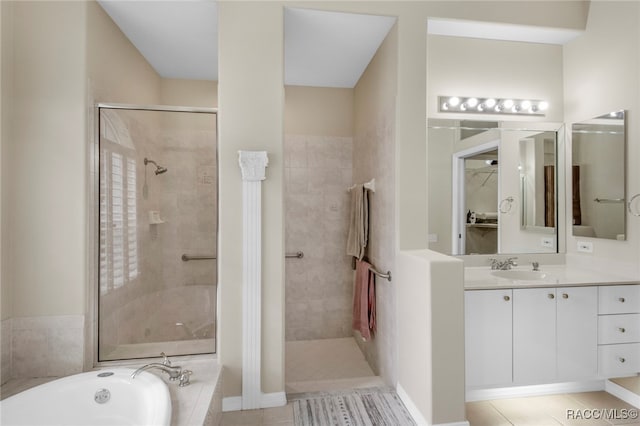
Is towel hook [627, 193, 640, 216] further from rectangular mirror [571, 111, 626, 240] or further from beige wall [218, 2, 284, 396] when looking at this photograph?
beige wall [218, 2, 284, 396]

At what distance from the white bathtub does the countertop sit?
6.30ft

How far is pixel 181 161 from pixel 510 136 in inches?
101

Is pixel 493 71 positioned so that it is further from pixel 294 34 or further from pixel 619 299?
pixel 619 299

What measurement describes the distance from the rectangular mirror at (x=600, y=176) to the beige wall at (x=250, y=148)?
2.37 m

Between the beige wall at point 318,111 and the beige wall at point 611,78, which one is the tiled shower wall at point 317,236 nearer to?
the beige wall at point 318,111

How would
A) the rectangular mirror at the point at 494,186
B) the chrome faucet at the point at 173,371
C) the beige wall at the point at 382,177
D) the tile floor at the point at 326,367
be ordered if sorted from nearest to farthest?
the chrome faucet at the point at 173,371 → the beige wall at the point at 382,177 → the tile floor at the point at 326,367 → the rectangular mirror at the point at 494,186

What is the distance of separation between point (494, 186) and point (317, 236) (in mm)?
1668

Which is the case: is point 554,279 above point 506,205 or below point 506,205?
below

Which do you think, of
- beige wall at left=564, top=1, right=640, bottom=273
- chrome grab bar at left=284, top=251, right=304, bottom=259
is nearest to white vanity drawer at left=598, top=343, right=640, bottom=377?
beige wall at left=564, top=1, right=640, bottom=273

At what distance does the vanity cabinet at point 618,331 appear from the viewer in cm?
223

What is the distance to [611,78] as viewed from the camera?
2.43 meters

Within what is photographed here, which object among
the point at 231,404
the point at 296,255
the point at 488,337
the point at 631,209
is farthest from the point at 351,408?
the point at 631,209

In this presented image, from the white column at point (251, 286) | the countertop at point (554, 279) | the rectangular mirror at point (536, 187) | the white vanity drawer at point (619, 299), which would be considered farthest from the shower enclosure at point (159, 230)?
the white vanity drawer at point (619, 299)

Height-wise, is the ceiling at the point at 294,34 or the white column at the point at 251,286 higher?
the ceiling at the point at 294,34
